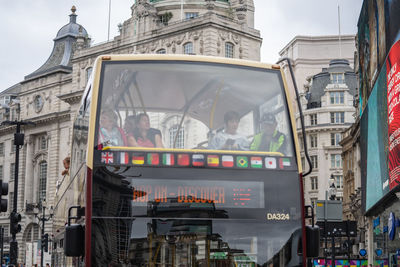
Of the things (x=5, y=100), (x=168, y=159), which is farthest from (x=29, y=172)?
(x=168, y=159)

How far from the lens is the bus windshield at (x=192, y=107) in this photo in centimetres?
1040

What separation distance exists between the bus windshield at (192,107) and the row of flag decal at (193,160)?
18 cm

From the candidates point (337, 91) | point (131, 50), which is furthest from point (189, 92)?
point (337, 91)

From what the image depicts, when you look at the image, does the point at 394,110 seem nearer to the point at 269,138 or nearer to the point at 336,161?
the point at 269,138

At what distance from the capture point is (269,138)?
35.0ft

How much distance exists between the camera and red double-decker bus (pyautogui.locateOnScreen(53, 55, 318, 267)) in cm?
984

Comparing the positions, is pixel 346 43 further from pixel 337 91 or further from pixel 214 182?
pixel 214 182

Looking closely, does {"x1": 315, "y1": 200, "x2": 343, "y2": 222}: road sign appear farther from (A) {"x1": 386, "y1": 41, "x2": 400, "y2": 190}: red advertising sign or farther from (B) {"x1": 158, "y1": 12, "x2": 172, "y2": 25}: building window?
(B) {"x1": 158, "y1": 12, "x2": 172, "y2": 25}: building window

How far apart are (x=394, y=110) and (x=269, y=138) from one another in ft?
49.9

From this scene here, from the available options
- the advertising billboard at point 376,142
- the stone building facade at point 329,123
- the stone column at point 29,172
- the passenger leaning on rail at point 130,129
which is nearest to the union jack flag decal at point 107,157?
the passenger leaning on rail at point 130,129

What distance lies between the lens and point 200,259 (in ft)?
32.2

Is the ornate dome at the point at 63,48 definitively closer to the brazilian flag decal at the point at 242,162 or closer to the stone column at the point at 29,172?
the stone column at the point at 29,172

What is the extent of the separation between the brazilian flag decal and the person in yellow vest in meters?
0.34

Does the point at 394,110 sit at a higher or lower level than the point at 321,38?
lower
